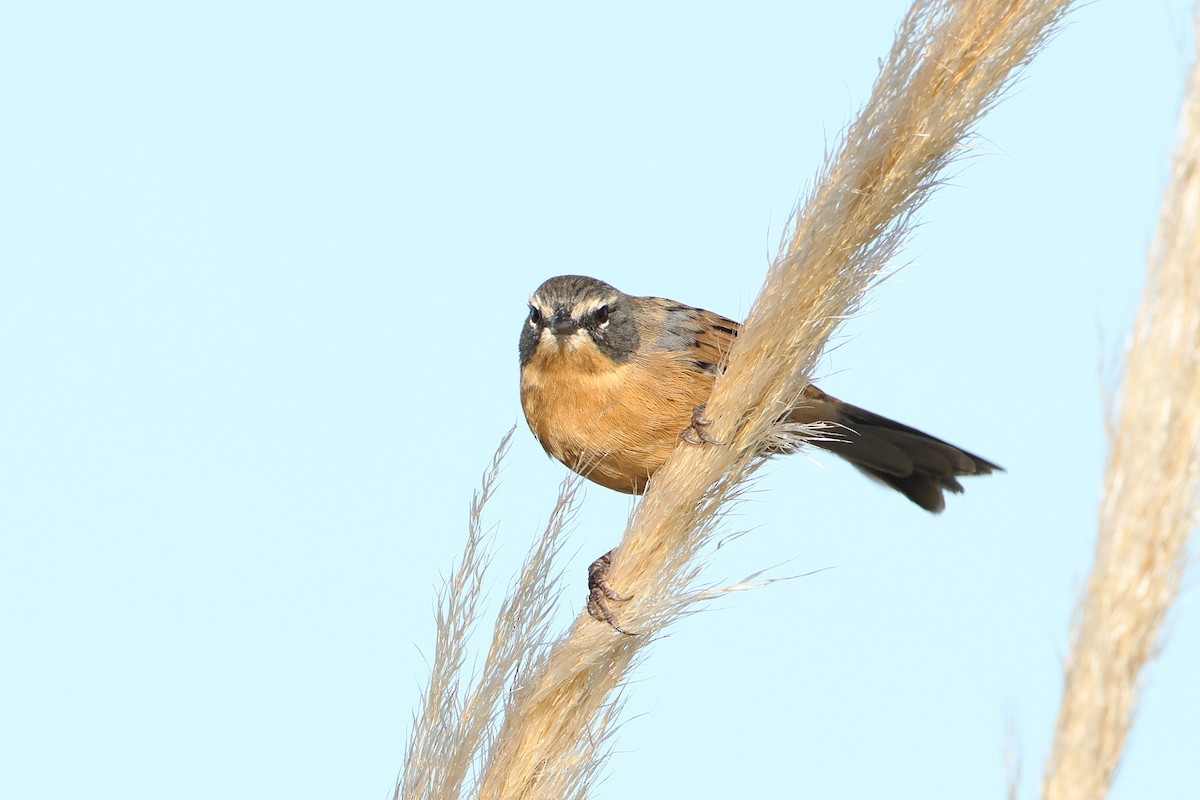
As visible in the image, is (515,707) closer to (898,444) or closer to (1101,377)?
(1101,377)

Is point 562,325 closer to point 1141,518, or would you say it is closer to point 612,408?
point 612,408

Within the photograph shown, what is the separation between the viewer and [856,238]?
8.66 ft

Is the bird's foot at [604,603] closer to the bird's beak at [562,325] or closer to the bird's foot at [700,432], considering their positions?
the bird's foot at [700,432]

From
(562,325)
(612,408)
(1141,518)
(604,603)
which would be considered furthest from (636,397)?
(1141,518)

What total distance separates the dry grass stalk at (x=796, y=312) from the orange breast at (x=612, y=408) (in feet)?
6.14

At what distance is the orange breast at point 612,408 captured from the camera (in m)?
4.80

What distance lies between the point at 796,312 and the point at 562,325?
259 centimetres

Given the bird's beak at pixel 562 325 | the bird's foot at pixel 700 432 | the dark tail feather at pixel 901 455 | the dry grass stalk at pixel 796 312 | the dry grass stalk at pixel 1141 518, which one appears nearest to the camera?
the dry grass stalk at pixel 1141 518

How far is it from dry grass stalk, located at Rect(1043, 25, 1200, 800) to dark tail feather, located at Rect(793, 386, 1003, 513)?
392cm

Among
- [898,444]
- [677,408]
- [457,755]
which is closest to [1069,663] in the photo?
[457,755]

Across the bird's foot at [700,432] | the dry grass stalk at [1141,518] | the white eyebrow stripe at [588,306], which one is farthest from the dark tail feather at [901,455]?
the dry grass stalk at [1141,518]

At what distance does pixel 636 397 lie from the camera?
488 cm

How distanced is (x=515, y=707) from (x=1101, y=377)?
1.49 metres

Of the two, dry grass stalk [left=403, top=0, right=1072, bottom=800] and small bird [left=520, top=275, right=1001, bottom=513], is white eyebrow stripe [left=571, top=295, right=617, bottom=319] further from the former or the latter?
dry grass stalk [left=403, top=0, right=1072, bottom=800]
